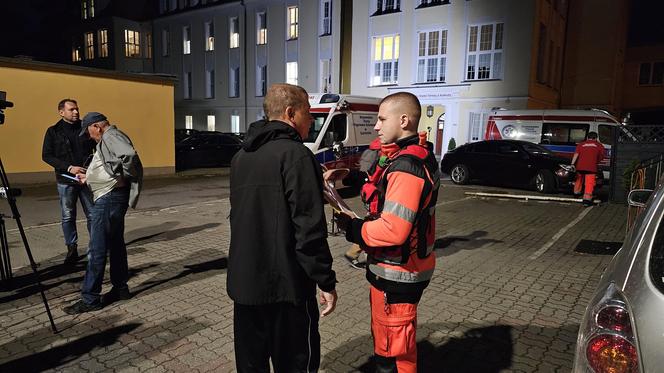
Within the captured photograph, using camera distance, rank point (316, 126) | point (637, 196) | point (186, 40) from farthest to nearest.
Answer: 1. point (186, 40)
2. point (316, 126)
3. point (637, 196)

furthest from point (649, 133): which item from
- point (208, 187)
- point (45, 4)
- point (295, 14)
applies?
point (45, 4)

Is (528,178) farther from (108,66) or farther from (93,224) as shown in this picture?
(108,66)

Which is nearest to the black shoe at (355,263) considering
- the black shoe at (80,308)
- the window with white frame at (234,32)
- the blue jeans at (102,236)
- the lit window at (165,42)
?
the blue jeans at (102,236)

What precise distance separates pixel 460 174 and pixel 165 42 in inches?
1208

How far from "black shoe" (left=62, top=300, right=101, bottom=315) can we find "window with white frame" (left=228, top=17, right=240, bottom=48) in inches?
1196

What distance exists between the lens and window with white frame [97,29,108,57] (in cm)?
3638

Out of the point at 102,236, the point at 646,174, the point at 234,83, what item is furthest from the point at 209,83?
the point at 102,236

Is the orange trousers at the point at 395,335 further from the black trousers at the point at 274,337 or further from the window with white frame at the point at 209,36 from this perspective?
the window with white frame at the point at 209,36

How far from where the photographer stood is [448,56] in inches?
878

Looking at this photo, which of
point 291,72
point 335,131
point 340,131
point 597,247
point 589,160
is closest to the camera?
point 597,247

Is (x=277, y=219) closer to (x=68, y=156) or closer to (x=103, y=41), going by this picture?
(x=68, y=156)

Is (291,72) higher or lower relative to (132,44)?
lower

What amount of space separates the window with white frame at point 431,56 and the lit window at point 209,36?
58.0ft

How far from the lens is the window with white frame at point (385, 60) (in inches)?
954
